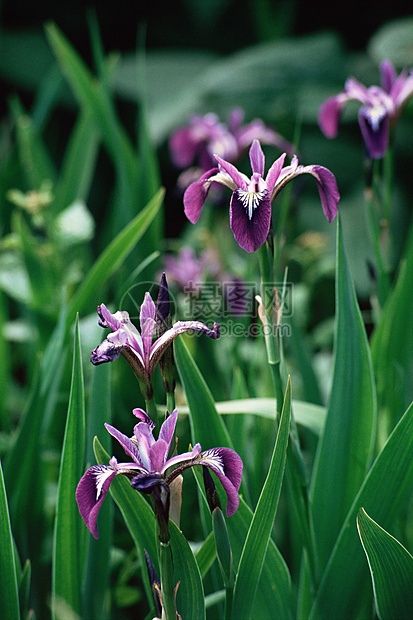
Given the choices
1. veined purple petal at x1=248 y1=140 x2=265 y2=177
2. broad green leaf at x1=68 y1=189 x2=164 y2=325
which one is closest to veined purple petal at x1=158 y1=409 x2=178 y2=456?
veined purple petal at x1=248 y1=140 x2=265 y2=177

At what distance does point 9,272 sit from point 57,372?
0.44 meters

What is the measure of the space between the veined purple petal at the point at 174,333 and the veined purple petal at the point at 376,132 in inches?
16.1

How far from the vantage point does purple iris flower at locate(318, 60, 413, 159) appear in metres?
0.74

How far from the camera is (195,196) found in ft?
1.80

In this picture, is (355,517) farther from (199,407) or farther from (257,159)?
(257,159)

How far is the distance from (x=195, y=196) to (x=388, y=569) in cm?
39

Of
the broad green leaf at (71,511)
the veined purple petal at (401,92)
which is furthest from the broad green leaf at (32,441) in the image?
the veined purple petal at (401,92)

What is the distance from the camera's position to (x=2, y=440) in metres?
0.88

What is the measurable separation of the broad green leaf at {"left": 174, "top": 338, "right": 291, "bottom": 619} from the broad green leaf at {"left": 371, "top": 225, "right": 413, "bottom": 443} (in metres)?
0.28

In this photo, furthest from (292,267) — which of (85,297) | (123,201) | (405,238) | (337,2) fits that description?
(337,2)

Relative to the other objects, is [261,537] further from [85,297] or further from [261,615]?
[85,297]

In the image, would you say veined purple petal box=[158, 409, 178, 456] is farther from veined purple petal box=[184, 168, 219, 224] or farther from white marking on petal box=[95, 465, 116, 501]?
veined purple petal box=[184, 168, 219, 224]

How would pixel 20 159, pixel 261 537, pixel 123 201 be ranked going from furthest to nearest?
pixel 20 159, pixel 123 201, pixel 261 537

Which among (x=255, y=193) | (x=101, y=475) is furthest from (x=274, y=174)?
(x=101, y=475)
